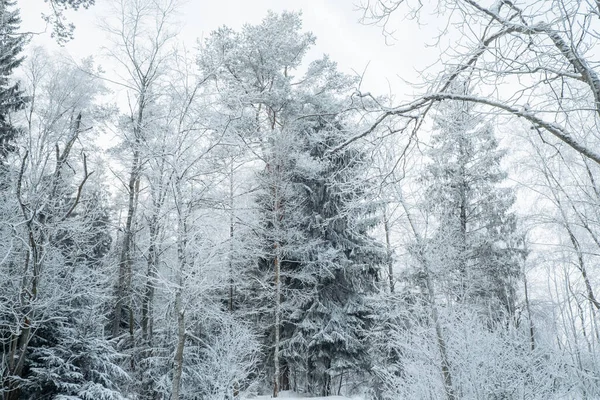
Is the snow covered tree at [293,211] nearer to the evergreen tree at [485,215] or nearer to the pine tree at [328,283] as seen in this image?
the pine tree at [328,283]

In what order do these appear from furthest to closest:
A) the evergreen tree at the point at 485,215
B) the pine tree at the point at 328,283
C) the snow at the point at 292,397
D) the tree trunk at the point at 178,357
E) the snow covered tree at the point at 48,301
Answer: the evergreen tree at the point at 485,215 → the pine tree at the point at 328,283 → the snow at the point at 292,397 → the snow covered tree at the point at 48,301 → the tree trunk at the point at 178,357

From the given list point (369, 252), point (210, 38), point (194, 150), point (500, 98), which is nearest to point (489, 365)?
point (500, 98)

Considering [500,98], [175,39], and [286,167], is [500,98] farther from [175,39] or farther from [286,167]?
[286,167]

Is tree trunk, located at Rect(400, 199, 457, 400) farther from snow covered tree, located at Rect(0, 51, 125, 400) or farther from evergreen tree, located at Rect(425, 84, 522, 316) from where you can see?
snow covered tree, located at Rect(0, 51, 125, 400)

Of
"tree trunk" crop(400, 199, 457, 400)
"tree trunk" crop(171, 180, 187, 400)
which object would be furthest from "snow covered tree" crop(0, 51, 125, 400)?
"tree trunk" crop(400, 199, 457, 400)

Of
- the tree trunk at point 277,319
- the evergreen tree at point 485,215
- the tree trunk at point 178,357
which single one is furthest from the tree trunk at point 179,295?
the evergreen tree at point 485,215

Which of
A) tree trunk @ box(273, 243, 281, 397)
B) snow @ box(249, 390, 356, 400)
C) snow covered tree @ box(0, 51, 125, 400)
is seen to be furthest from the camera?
snow @ box(249, 390, 356, 400)

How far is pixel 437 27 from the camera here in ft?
8.73

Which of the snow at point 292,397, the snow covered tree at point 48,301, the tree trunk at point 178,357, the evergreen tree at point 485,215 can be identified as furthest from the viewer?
the evergreen tree at point 485,215

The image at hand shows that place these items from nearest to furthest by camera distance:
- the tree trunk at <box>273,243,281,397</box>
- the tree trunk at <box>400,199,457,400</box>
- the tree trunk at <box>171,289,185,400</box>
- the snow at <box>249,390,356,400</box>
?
the tree trunk at <box>400,199,457,400</box>, the tree trunk at <box>171,289,185,400</box>, the tree trunk at <box>273,243,281,397</box>, the snow at <box>249,390,356,400</box>

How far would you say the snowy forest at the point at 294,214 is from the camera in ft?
10.5

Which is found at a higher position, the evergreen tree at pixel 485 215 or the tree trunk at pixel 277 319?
the evergreen tree at pixel 485 215

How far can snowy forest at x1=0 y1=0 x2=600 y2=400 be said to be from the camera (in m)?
3.19

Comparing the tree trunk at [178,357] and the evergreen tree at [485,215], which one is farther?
the evergreen tree at [485,215]
